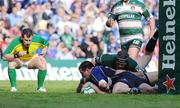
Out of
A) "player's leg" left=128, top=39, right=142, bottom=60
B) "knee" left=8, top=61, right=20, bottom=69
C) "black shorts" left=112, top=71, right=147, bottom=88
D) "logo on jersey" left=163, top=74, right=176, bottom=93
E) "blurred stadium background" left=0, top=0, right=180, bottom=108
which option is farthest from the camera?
"blurred stadium background" left=0, top=0, right=180, bottom=108

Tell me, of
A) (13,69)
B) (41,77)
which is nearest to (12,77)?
(13,69)

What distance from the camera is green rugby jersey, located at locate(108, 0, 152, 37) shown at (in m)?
14.6

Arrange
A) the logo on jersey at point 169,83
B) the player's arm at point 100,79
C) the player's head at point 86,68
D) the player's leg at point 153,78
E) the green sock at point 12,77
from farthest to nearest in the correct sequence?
the green sock at point 12,77 → the player's leg at point 153,78 → the player's head at point 86,68 → the player's arm at point 100,79 → the logo on jersey at point 169,83

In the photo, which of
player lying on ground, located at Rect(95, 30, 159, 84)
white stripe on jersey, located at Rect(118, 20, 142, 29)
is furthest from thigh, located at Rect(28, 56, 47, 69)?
player lying on ground, located at Rect(95, 30, 159, 84)

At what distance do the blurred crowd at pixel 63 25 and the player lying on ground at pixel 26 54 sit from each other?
7.77 metres

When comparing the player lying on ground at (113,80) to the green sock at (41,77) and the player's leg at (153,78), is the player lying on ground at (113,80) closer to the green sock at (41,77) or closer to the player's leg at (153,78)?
the player's leg at (153,78)

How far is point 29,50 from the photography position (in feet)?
48.5

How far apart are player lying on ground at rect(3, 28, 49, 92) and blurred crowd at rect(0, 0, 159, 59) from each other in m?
7.77

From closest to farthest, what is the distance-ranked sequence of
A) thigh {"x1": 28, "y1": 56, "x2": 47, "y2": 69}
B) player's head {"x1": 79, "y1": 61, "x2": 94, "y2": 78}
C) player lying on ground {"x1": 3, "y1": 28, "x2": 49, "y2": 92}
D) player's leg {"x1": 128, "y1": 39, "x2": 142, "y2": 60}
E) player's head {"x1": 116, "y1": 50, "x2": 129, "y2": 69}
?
player's head {"x1": 79, "y1": 61, "x2": 94, "y2": 78} < player's head {"x1": 116, "y1": 50, "x2": 129, "y2": 69} < player's leg {"x1": 128, "y1": 39, "x2": 142, "y2": 60} < player lying on ground {"x1": 3, "y1": 28, "x2": 49, "y2": 92} < thigh {"x1": 28, "y1": 56, "x2": 47, "y2": 69}

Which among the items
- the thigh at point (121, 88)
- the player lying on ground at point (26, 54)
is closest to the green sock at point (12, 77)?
the player lying on ground at point (26, 54)

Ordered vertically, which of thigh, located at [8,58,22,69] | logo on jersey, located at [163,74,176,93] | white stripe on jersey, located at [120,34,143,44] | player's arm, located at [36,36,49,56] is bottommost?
logo on jersey, located at [163,74,176,93]

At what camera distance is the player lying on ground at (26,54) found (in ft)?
47.4

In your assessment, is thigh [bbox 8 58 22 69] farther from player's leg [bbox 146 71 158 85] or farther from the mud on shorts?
player's leg [bbox 146 71 158 85]

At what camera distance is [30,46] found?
1474cm
